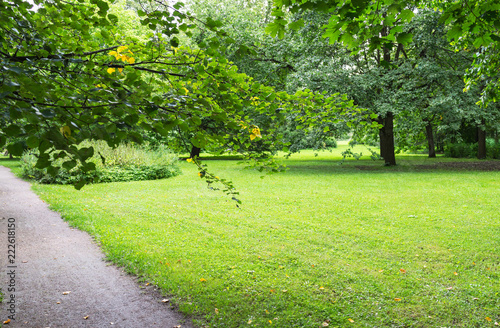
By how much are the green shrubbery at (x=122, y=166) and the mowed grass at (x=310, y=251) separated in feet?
6.19

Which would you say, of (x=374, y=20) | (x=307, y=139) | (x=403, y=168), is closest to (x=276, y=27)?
(x=374, y=20)

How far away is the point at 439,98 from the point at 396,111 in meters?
1.83

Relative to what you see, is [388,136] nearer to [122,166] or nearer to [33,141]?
[122,166]

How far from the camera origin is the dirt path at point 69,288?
3529 millimetres

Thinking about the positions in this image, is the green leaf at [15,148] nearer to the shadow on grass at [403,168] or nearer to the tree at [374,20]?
the tree at [374,20]

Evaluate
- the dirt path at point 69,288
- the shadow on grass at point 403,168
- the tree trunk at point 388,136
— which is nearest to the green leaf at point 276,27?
the dirt path at point 69,288

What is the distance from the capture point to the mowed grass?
12.6 ft

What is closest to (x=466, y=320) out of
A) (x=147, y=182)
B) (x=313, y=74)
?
(x=147, y=182)

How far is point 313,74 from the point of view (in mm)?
14953

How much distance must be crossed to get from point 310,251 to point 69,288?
352cm

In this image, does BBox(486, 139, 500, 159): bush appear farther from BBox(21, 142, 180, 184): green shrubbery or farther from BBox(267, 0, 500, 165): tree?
BBox(267, 0, 500, 165): tree

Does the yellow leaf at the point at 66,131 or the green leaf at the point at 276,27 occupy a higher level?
the green leaf at the point at 276,27

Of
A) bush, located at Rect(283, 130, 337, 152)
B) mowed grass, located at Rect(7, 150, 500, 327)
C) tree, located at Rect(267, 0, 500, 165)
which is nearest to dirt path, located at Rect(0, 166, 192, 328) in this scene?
mowed grass, located at Rect(7, 150, 500, 327)

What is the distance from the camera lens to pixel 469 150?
25.8 metres
